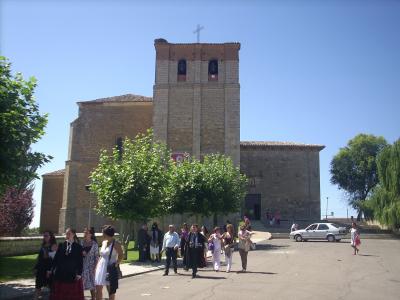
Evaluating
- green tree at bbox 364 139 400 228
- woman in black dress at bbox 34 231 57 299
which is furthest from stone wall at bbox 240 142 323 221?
woman in black dress at bbox 34 231 57 299

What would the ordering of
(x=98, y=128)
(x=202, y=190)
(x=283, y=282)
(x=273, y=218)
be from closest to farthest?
1. (x=283, y=282)
2. (x=202, y=190)
3. (x=98, y=128)
4. (x=273, y=218)

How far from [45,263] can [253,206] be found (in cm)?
3904

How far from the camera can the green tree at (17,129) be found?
12.1m

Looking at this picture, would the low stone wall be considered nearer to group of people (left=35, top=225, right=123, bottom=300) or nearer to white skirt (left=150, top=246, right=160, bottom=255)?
white skirt (left=150, top=246, right=160, bottom=255)

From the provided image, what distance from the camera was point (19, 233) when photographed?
30188mm

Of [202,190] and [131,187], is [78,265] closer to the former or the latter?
[131,187]

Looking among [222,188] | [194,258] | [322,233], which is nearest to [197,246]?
[194,258]

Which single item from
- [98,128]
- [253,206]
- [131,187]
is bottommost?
[253,206]

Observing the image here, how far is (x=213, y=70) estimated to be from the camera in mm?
40906

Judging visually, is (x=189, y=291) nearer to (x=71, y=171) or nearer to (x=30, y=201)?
(x=30, y=201)

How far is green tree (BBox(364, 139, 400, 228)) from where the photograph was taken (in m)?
34.2

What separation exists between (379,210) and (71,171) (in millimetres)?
27259

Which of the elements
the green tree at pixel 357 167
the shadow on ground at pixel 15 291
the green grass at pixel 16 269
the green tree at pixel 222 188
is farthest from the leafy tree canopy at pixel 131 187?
the green tree at pixel 357 167

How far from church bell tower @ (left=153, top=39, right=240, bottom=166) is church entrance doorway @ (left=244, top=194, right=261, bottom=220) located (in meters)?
10.3
